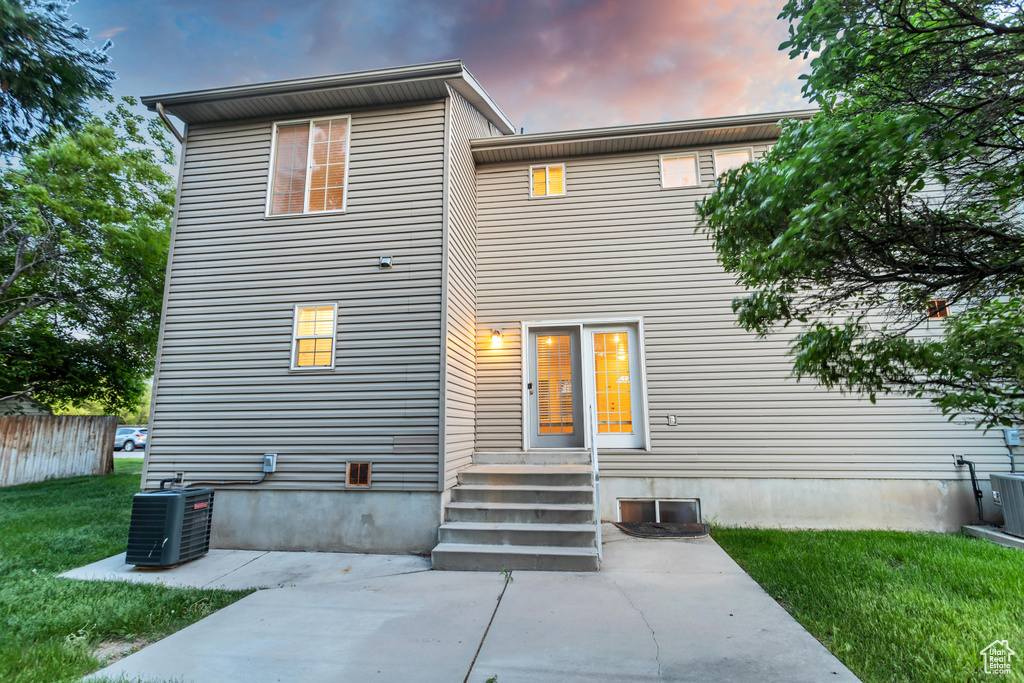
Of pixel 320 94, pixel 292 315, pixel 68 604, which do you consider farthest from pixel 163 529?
pixel 320 94

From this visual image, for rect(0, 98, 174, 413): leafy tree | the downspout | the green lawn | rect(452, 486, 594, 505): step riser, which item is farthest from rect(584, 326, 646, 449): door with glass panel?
rect(0, 98, 174, 413): leafy tree

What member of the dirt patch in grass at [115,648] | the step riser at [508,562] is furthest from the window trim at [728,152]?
the dirt patch in grass at [115,648]

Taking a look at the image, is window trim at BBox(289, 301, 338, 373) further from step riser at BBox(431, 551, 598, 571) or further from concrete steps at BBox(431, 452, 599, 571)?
step riser at BBox(431, 551, 598, 571)

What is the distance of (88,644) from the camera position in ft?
9.84

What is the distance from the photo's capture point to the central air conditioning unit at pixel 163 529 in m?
4.57

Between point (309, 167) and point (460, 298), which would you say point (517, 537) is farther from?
point (309, 167)

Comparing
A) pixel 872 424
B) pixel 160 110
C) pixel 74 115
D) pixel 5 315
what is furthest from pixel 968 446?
pixel 5 315

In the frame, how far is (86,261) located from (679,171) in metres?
12.1

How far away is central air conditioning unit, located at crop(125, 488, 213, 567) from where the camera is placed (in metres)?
4.57

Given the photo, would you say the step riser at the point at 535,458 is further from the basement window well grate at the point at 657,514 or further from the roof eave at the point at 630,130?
the roof eave at the point at 630,130

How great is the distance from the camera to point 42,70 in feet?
17.0

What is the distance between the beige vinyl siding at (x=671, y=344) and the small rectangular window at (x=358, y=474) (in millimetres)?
1681

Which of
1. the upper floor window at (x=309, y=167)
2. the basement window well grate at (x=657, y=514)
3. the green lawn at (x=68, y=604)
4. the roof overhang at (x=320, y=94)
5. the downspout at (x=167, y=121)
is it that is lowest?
the green lawn at (x=68, y=604)

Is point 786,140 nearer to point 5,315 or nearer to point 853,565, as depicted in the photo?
point 853,565
